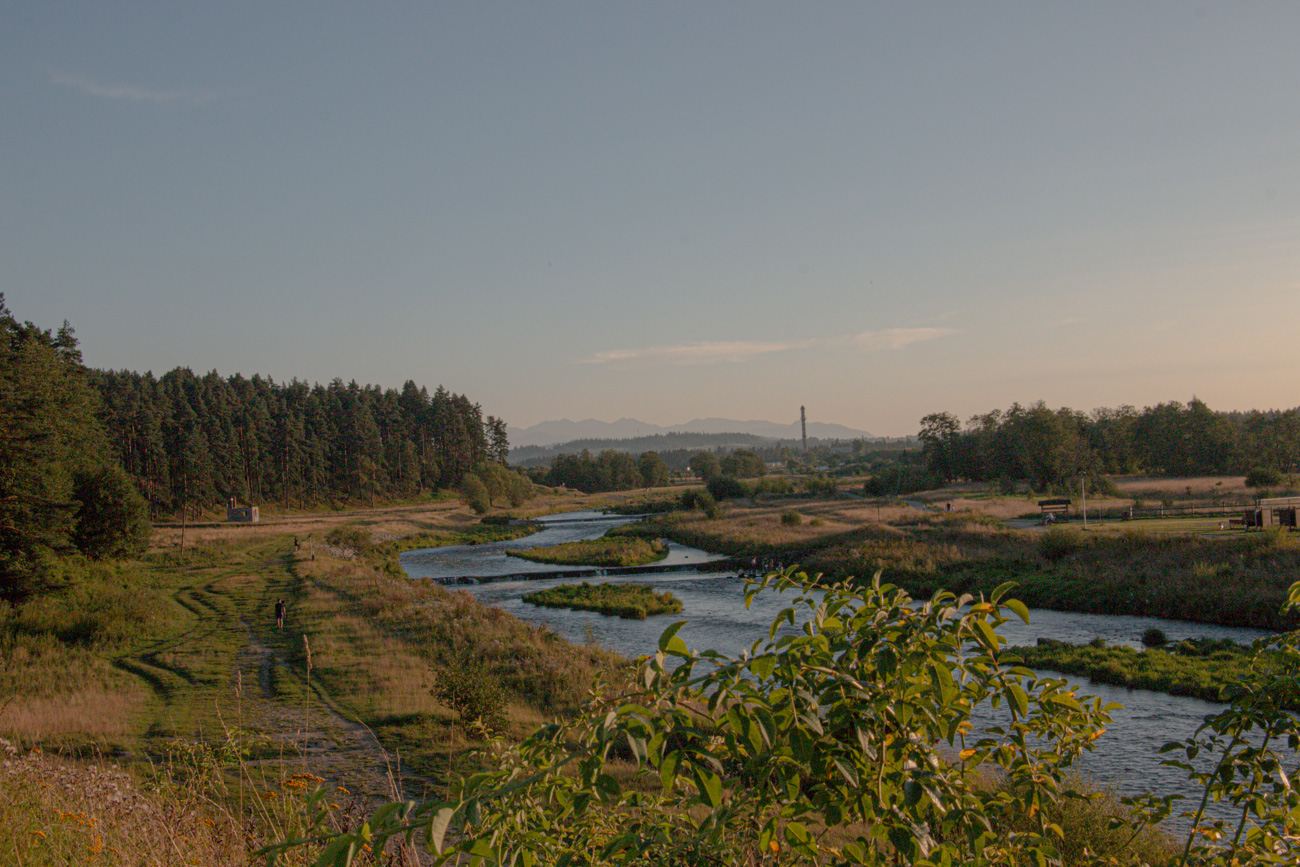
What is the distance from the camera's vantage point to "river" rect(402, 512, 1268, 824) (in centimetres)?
1508

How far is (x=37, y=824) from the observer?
567cm

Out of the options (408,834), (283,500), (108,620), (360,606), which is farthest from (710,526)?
(408,834)

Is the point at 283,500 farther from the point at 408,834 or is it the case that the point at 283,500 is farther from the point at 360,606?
the point at 408,834

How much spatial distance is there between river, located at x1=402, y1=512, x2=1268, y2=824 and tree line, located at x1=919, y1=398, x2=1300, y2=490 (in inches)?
1680

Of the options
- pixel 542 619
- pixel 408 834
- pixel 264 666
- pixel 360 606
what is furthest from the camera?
pixel 542 619

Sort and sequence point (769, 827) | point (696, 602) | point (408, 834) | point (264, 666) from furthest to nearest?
point (696, 602)
point (264, 666)
point (408, 834)
point (769, 827)

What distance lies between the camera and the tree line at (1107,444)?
3068 inches

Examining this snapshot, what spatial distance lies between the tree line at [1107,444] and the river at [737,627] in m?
42.7

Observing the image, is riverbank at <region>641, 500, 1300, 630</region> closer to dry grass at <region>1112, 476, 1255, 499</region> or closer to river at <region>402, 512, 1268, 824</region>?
river at <region>402, 512, 1268, 824</region>

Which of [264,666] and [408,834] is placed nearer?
[408,834]

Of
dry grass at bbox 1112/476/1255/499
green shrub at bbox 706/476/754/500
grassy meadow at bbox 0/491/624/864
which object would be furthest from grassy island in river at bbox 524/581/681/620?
green shrub at bbox 706/476/754/500

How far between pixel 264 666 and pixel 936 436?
307 feet

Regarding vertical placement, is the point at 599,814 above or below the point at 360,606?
above

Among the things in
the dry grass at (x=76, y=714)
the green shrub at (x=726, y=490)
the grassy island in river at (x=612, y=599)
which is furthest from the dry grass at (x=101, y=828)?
the green shrub at (x=726, y=490)
